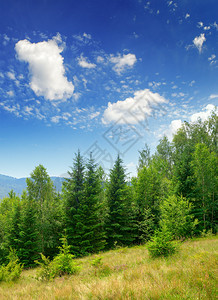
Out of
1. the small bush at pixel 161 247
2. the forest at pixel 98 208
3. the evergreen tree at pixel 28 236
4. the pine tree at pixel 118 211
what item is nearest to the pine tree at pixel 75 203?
the forest at pixel 98 208

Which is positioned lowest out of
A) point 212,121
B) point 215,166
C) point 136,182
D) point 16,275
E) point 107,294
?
point 16,275

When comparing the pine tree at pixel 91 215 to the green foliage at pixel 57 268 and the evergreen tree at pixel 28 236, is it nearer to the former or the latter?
the evergreen tree at pixel 28 236

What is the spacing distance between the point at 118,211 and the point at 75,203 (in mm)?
5591

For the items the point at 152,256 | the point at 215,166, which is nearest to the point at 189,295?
the point at 152,256

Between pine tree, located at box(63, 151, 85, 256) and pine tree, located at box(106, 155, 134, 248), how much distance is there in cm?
371

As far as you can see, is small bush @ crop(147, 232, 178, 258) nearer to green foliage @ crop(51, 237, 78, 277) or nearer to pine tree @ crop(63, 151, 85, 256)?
green foliage @ crop(51, 237, 78, 277)

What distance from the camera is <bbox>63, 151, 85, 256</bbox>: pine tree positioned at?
17898 millimetres

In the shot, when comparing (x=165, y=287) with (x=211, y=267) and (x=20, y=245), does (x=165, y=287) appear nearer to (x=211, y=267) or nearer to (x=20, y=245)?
(x=211, y=267)

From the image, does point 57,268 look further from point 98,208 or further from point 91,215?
point 98,208

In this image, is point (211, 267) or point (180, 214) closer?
point (211, 267)

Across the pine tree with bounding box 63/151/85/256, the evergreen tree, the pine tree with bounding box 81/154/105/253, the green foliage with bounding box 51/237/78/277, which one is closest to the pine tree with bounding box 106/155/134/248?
the pine tree with bounding box 81/154/105/253

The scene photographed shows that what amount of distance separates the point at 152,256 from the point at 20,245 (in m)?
19.5

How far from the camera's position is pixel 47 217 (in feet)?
68.5

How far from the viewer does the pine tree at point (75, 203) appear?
705 inches
